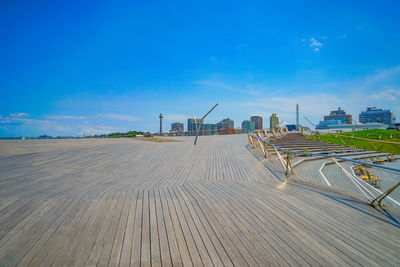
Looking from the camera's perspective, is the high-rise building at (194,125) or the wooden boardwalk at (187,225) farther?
the high-rise building at (194,125)

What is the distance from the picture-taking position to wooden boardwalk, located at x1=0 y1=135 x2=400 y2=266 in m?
2.01

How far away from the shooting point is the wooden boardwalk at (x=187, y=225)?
79.1 inches

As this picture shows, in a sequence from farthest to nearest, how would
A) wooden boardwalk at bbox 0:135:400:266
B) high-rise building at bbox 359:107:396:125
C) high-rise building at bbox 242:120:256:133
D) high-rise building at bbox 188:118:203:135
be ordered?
1. high-rise building at bbox 359:107:396:125
2. high-rise building at bbox 242:120:256:133
3. high-rise building at bbox 188:118:203:135
4. wooden boardwalk at bbox 0:135:400:266

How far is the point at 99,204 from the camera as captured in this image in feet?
10.8

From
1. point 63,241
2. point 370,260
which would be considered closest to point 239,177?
point 370,260

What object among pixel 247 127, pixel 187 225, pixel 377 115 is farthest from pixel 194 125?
pixel 377 115

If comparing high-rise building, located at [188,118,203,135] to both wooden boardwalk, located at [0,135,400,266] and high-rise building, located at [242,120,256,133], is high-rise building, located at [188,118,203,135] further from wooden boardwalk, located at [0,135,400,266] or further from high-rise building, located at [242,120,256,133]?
wooden boardwalk, located at [0,135,400,266]

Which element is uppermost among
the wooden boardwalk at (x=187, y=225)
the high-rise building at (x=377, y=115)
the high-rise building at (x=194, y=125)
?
the high-rise building at (x=377, y=115)

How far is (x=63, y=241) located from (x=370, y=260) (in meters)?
3.70

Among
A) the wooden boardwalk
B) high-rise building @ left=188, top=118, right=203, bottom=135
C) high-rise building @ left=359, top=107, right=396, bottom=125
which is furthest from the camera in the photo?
high-rise building @ left=359, top=107, right=396, bottom=125

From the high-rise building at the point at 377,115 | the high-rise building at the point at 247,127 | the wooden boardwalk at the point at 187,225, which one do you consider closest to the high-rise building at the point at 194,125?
the high-rise building at the point at 247,127

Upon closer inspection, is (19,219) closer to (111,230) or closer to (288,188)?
(111,230)

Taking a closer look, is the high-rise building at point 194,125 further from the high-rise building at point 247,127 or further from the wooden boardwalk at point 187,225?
the wooden boardwalk at point 187,225

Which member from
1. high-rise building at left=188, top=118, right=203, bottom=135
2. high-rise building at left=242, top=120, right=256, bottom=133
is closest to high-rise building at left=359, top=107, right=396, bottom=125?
high-rise building at left=242, top=120, right=256, bottom=133
